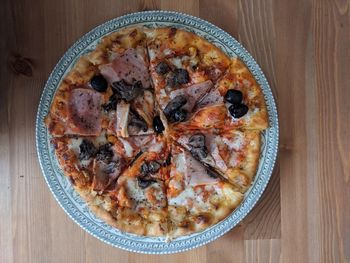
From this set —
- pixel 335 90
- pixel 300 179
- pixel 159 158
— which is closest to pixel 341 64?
pixel 335 90

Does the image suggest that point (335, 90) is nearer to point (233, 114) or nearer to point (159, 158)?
point (233, 114)

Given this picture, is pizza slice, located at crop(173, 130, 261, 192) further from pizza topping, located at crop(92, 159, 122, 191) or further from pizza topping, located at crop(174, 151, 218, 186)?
pizza topping, located at crop(92, 159, 122, 191)

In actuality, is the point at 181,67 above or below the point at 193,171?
above

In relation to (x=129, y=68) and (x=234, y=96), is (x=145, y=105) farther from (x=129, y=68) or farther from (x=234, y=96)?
(x=234, y=96)

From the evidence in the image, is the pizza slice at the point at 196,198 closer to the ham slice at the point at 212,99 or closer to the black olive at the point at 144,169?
the black olive at the point at 144,169

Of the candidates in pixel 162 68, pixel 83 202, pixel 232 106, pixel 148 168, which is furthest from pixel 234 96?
pixel 83 202
